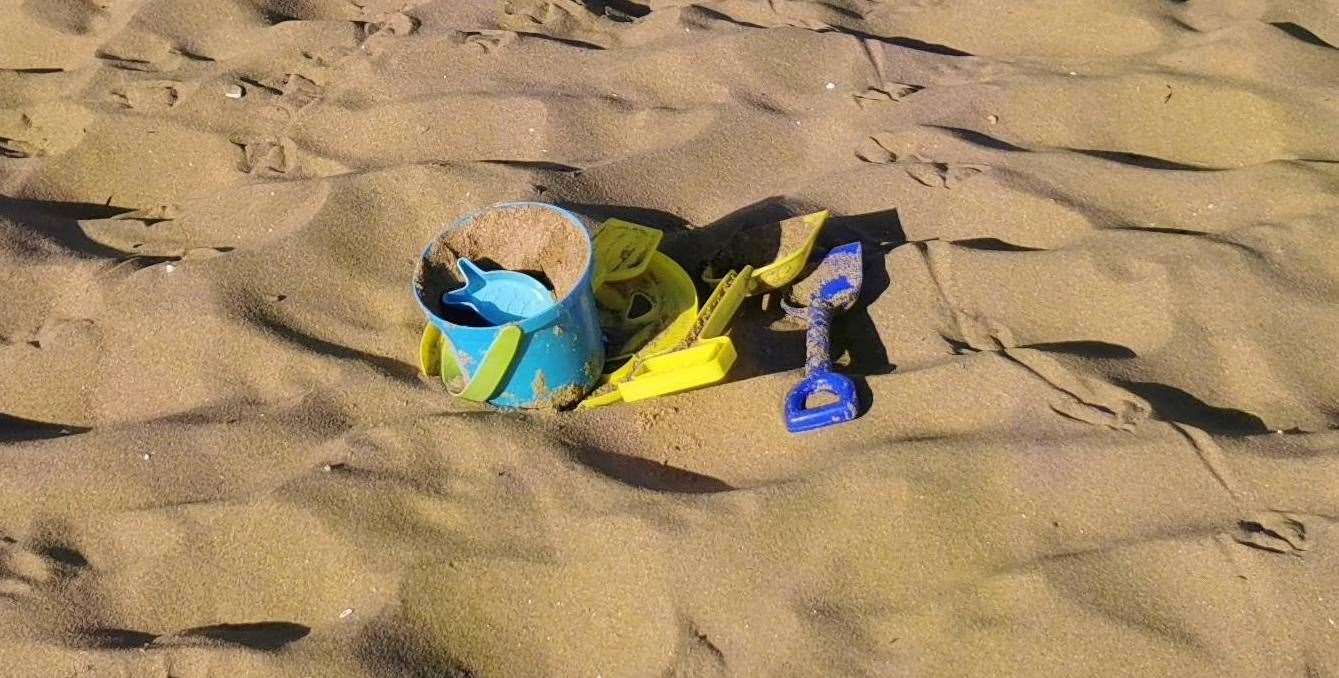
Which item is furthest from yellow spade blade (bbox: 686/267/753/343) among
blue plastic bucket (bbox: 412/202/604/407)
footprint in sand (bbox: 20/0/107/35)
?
footprint in sand (bbox: 20/0/107/35)

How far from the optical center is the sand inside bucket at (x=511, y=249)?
225 centimetres

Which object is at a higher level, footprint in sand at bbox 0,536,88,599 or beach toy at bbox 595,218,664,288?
beach toy at bbox 595,218,664,288

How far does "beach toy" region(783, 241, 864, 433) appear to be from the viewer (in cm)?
208

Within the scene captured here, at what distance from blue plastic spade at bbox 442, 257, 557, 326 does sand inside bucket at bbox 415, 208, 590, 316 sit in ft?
0.11

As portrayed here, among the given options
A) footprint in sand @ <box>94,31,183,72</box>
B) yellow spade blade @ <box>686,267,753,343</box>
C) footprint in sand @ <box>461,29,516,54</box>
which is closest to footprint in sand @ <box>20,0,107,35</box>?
footprint in sand @ <box>94,31,183,72</box>

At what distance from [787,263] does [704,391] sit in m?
0.36

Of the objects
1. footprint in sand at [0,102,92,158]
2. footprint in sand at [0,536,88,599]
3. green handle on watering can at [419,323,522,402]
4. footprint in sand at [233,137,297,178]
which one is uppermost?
green handle on watering can at [419,323,522,402]

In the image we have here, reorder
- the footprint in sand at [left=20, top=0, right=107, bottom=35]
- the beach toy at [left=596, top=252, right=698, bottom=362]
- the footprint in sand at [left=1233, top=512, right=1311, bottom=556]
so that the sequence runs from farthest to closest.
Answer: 1. the footprint in sand at [left=20, top=0, right=107, bottom=35]
2. the beach toy at [left=596, top=252, right=698, bottom=362]
3. the footprint in sand at [left=1233, top=512, right=1311, bottom=556]

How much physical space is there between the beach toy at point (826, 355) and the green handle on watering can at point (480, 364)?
0.55 metres

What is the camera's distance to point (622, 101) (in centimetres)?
306

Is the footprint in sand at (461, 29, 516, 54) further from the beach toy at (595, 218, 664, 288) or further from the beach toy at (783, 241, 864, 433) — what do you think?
the beach toy at (783, 241, 864, 433)

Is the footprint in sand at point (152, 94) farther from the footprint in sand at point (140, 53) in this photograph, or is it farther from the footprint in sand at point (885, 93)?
the footprint in sand at point (885, 93)

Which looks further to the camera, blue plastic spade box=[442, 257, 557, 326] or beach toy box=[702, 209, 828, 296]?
beach toy box=[702, 209, 828, 296]

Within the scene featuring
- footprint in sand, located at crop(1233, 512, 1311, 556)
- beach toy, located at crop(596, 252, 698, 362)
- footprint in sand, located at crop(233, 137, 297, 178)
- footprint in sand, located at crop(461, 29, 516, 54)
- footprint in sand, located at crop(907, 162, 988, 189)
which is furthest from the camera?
footprint in sand, located at crop(461, 29, 516, 54)
